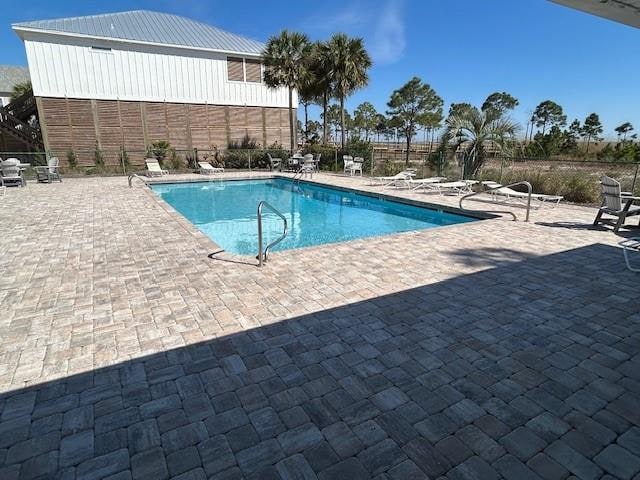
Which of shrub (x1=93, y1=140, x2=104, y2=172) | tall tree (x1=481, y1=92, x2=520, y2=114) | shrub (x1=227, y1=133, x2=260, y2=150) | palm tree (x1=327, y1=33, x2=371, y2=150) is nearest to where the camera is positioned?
shrub (x1=93, y1=140, x2=104, y2=172)

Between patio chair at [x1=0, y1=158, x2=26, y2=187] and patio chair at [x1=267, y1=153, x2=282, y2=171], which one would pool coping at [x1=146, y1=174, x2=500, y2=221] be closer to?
patio chair at [x1=267, y1=153, x2=282, y2=171]

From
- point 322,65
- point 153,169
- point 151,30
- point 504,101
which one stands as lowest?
point 153,169

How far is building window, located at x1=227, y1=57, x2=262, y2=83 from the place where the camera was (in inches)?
851

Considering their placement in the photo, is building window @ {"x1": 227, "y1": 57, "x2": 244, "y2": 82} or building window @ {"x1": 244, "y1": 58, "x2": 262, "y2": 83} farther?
building window @ {"x1": 244, "y1": 58, "x2": 262, "y2": 83}

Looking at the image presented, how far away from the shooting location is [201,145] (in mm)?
21516

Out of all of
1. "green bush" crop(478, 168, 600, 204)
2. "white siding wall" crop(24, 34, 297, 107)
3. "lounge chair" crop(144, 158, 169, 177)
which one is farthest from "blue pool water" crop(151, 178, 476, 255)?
"white siding wall" crop(24, 34, 297, 107)

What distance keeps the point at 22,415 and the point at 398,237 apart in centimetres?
524

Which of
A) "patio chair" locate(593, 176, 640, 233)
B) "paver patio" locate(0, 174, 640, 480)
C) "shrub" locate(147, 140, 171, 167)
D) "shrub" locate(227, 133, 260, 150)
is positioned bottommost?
"paver patio" locate(0, 174, 640, 480)

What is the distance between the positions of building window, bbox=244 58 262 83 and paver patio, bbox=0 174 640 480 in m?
19.9

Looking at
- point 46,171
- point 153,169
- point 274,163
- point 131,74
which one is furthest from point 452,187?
point 131,74

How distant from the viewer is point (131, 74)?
19359mm

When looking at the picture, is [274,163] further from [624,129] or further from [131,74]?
[624,129]

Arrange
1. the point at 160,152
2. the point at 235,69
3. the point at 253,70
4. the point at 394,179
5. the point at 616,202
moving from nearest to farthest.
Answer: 1. the point at 616,202
2. the point at 394,179
3. the point at 160,152
4. the point at 235,69
5. the point at 253,70

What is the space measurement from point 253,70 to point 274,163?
692 centimetres
